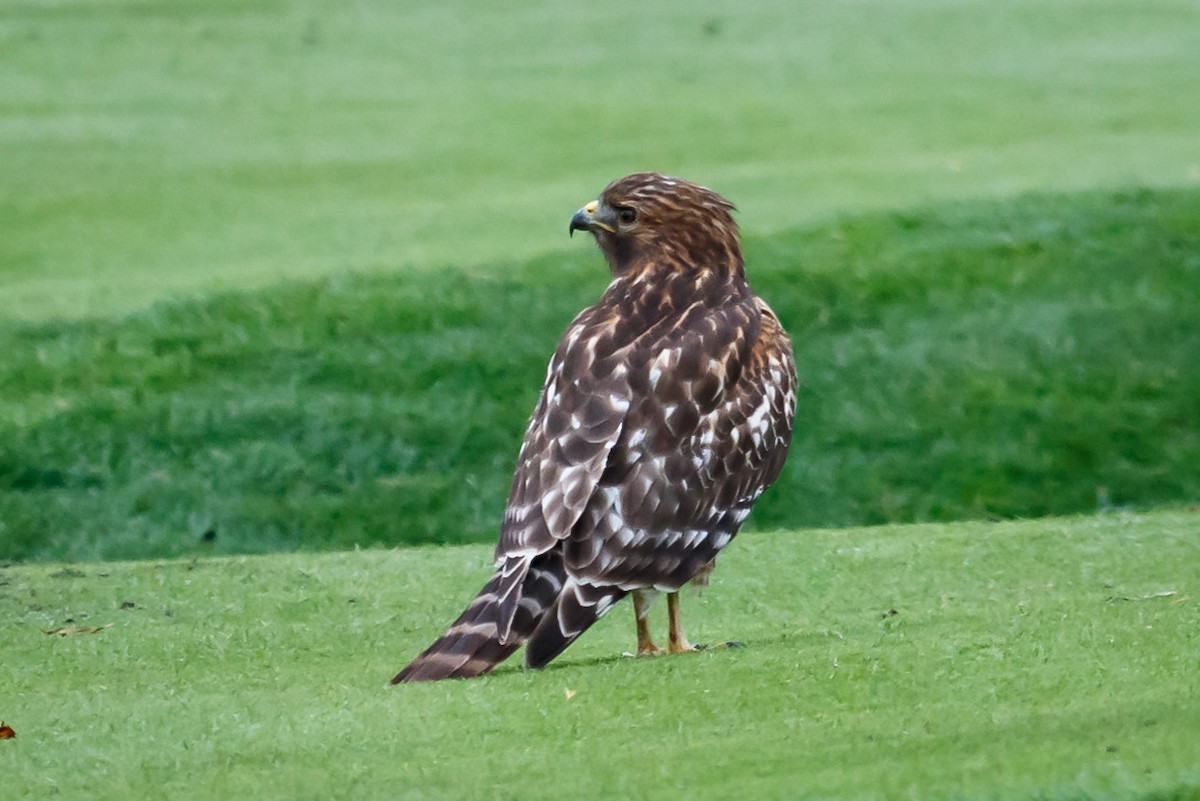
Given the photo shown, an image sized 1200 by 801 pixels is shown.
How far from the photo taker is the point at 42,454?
963 centimetres

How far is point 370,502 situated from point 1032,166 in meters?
5.62

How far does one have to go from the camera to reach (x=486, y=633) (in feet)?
16.5

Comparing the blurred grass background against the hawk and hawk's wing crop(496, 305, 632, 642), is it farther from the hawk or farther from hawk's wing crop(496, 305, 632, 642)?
hawk's wing crop(496, 305, 632, 642)

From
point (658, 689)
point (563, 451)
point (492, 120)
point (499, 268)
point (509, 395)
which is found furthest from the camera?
point (492, 120)

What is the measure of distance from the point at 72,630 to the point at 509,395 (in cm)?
435

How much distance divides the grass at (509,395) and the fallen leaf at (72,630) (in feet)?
9.65

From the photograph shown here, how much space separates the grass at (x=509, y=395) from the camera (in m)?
9.54

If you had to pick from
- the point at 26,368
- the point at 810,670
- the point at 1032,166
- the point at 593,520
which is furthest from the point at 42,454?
the point at 1032,166

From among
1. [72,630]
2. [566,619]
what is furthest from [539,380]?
[566,619]

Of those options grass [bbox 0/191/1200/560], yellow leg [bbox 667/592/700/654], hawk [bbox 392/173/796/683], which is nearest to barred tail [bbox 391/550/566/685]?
hawk [bbox 392/173/796/683]

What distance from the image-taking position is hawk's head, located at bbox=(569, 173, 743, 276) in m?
6.09

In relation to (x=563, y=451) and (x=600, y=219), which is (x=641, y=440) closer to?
(x=563, y=451)

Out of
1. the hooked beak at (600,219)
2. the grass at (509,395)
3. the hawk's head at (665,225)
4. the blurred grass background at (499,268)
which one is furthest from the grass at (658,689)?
the blurred grass background at (499,268)

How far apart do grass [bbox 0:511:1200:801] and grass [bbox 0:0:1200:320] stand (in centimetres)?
463
